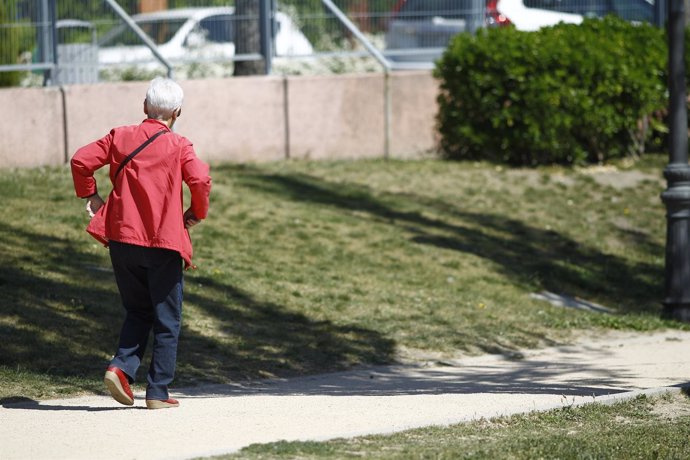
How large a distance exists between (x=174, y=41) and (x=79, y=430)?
897cm

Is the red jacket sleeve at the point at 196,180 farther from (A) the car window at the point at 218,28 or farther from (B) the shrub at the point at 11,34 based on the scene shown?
(A) the car window at the point at 218,28

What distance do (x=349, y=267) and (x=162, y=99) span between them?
4.86 metres

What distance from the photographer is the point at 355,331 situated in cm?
939

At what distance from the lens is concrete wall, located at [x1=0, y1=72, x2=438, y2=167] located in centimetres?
1303

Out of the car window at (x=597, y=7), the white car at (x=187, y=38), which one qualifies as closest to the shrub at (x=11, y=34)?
the white car at (x=187, y=38)

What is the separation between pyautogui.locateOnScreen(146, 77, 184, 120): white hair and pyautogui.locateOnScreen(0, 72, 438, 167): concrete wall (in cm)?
A: 689

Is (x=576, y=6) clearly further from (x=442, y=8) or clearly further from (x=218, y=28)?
(x=218, y=28)

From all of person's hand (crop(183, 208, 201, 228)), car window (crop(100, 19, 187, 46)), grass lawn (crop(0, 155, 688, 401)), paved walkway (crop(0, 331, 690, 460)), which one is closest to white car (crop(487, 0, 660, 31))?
grass lawn (crop(0, 155, 688, 401))

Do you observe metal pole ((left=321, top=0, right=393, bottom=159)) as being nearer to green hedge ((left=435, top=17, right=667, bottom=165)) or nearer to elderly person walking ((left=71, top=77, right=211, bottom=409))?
green hedge ((left=435, top=17, right=667, bottom=165))

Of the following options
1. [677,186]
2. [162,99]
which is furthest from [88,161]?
[677,186]

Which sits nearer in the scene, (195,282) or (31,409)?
(31,409)

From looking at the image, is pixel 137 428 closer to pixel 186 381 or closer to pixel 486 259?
pixel 186 381

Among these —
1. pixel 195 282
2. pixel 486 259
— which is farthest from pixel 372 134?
pixel 195 282

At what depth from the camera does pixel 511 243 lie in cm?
1238
